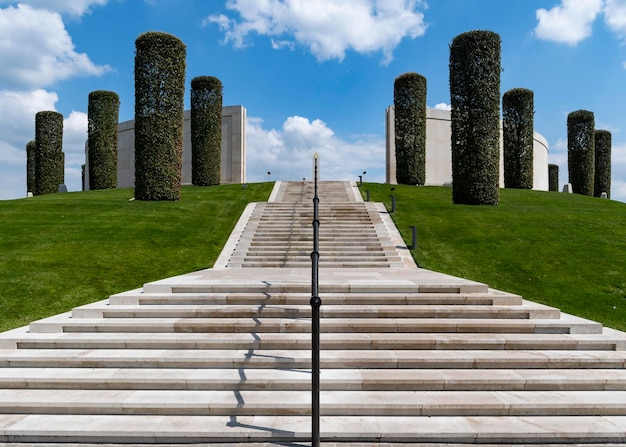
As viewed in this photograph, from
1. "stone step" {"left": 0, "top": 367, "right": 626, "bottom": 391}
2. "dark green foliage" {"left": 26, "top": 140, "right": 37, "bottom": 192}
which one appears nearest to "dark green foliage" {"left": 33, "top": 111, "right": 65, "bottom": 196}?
"dark green foliage" {"left": 26, "top": 140, "right": 37, "bottom": 192}

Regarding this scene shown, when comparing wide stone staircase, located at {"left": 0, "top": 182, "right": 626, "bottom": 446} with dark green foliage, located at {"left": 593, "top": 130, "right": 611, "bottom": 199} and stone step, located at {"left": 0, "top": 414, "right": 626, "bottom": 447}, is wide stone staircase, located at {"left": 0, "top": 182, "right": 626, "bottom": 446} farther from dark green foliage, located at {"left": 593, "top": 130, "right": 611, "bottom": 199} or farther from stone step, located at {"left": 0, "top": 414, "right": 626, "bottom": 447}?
dark green foliage, located at {"left": 593, "top": 130, "right": 611, "bottom": 199}

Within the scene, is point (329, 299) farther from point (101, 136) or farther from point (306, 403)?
point (101, 136)

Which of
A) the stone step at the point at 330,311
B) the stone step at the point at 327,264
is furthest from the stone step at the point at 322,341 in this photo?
the stone step at the point at 327,264

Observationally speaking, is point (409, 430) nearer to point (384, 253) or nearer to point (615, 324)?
point (615, 324)

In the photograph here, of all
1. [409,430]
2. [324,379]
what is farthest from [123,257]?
[409,430]

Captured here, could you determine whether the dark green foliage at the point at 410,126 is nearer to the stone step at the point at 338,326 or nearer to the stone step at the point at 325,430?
the stone step at the point at 338,326

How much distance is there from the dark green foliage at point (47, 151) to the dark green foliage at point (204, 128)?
13594 mm

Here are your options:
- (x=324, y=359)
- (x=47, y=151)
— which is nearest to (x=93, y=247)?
(x=324, y=359)

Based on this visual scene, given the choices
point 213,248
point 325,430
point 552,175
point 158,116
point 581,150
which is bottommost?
point 325,430

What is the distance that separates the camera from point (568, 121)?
3416cm

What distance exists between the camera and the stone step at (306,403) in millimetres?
4824

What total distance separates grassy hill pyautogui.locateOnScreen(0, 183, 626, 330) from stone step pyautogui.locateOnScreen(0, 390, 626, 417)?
4289 millimetres

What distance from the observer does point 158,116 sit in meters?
20.5

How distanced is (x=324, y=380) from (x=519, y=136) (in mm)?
30715
